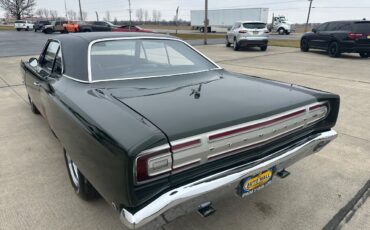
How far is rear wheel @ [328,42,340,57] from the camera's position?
12971 millimetres

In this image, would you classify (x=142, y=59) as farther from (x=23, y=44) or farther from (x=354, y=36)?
(x=23, y=44)

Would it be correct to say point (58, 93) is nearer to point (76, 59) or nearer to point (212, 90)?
point (76, 59)

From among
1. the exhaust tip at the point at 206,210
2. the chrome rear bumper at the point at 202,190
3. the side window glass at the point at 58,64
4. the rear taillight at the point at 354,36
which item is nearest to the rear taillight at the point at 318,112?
the chrome rear bumper at the point at 202,190

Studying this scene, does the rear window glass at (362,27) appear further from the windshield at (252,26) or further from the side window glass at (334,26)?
the windshield at (252,26)

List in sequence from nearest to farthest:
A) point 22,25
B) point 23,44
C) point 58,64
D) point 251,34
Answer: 1. point 58,64
2. point 251,34
3. point 23,44
4. point 22,25

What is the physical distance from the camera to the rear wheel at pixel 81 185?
2.44m

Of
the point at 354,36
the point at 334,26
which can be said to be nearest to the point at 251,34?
the point at 334,26

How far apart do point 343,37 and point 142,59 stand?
1214cm

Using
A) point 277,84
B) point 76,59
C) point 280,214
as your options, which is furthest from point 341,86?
point 76,59

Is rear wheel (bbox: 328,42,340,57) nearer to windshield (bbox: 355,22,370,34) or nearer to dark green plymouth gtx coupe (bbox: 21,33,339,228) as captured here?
windshield (bbox: 355,22,370,34)

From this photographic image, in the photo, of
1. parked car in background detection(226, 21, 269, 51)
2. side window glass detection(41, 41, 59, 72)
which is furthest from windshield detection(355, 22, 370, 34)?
side window glass detection(41, 41, 59, 72)

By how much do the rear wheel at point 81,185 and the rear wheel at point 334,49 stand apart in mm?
13195

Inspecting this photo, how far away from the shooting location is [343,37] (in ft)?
41.2

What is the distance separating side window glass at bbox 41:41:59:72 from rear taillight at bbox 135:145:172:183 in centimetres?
228
